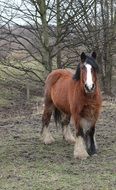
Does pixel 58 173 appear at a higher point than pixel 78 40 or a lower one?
lower

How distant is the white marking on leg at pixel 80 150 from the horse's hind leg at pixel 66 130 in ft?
4.22

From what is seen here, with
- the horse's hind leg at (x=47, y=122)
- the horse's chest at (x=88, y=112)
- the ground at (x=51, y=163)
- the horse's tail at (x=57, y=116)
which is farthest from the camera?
the horse's tail at (x=57, y=116)

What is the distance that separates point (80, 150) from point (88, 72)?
1.35 m

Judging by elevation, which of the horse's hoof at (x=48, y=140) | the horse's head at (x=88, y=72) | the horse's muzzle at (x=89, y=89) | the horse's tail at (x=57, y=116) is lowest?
the horse's hoof at (x=48, y=140)

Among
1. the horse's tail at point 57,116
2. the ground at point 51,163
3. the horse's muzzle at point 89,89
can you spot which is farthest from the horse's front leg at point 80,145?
the horse's tail at point 57,116

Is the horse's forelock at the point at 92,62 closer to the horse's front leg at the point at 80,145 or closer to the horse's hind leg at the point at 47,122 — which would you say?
the horse's front leg at the point at 80,145

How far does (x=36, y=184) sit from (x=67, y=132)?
3.34 meters

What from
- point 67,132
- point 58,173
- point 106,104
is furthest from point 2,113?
point 58,173

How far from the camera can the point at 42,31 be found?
54.1ft

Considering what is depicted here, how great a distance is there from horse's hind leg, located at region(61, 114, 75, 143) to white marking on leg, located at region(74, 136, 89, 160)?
129 cm

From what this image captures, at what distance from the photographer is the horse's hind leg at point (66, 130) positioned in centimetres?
837

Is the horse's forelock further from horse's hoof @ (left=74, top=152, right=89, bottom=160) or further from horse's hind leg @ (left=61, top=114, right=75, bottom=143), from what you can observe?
horse's hind leg @ (left=61, top=114, right=75, bottom=143)

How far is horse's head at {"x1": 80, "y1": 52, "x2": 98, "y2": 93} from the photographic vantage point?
21.6 feet

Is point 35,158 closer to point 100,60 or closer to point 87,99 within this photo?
point 87,99
